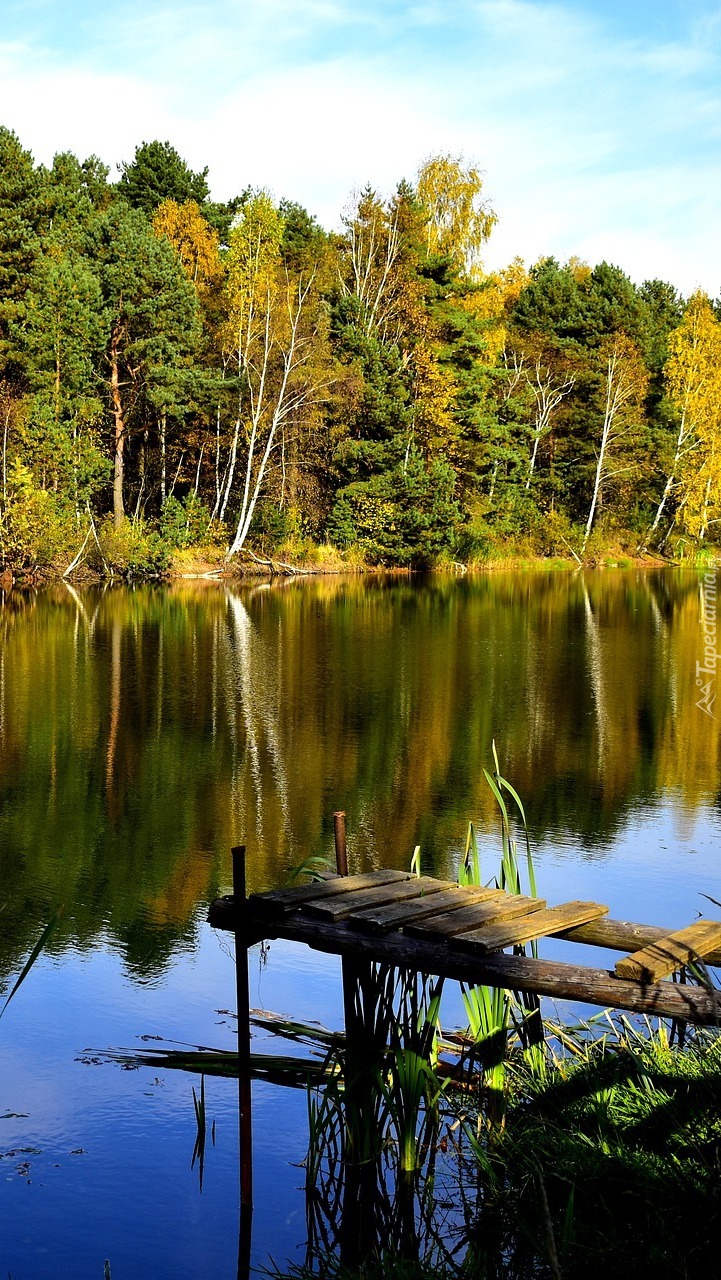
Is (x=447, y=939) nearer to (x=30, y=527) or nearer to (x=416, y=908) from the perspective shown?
(x=416, y=908)

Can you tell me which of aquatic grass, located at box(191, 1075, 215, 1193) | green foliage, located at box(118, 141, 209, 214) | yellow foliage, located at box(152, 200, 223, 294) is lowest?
aquatic grass, located at box(191, 1075, 215, 1193)

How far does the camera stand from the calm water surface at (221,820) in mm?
5574

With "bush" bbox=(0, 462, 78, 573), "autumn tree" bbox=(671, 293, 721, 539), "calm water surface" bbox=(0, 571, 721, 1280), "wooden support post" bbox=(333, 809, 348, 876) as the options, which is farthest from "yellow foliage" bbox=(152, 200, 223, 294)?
"wooden support post" bbox=(333, 809, 348, 876)

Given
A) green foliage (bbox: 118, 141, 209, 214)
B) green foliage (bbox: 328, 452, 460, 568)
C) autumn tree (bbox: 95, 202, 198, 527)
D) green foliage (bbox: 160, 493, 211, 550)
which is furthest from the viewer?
green foliage (bbox: 118, 141, 209, 214)

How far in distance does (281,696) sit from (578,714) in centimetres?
417

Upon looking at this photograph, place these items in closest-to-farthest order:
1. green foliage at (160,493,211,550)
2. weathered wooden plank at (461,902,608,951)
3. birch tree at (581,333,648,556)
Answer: weathered wooden plank at (461,902,608,951), green foliage at (160,493,211,550), birch tree at (581,333,648,556)

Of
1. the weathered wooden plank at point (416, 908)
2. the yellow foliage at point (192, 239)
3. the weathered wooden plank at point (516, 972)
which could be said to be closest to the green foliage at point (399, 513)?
the yellow foliage at point (192, 239)

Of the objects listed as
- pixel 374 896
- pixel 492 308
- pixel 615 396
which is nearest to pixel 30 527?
pixel 492 308

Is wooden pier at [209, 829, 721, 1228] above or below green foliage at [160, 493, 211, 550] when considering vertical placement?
below

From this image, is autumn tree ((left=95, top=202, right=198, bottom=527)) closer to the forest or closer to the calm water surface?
the forest

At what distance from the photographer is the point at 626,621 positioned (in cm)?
3181

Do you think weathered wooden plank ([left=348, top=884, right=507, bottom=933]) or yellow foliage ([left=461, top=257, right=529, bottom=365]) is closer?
weathered wooden plank ([left=348, top=884, right=507, bottom=933])

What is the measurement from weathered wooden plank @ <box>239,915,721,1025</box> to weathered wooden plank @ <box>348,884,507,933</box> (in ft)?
0.14

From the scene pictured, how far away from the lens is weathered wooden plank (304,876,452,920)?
5359mm
